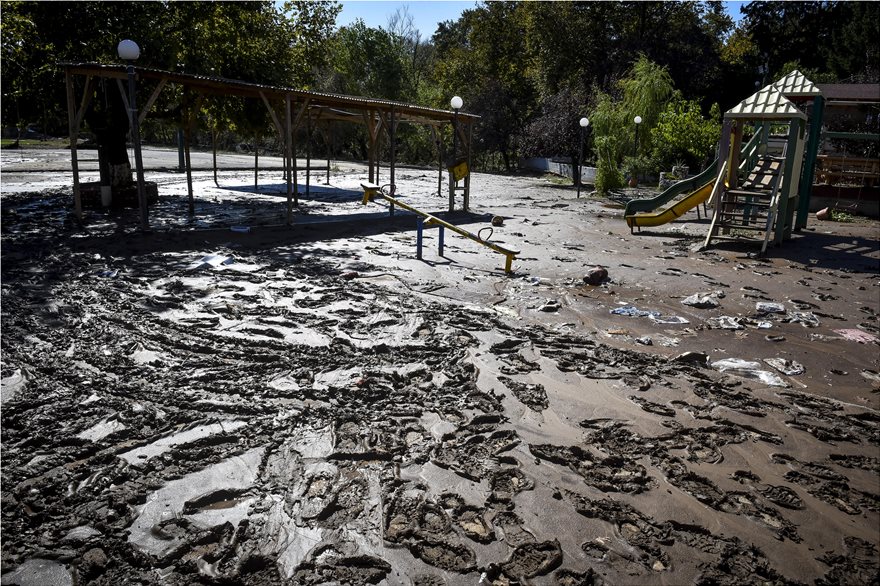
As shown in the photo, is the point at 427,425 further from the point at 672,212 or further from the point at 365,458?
the point at 672,212

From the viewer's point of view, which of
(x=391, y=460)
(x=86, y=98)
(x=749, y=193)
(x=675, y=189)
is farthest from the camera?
(x=675, y=189)

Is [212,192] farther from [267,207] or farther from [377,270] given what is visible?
[377,270]

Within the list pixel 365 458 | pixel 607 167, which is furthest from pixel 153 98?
pixel 607 167

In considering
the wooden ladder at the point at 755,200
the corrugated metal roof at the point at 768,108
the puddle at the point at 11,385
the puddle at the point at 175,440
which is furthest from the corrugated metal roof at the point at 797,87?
the puddle at the point at 11,385

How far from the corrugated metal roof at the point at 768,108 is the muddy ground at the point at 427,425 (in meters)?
4.10

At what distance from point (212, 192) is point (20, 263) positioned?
1046cm

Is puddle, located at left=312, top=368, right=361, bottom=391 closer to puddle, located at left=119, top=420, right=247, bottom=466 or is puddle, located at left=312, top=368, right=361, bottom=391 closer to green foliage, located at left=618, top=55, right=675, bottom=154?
puddle, located at left=119, top=420, right=247, bottom=466

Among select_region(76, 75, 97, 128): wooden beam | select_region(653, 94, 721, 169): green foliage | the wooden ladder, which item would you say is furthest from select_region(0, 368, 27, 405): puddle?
select_region(653, 94, 721, 169): green foliage

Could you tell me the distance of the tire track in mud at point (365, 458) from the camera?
2754 mm

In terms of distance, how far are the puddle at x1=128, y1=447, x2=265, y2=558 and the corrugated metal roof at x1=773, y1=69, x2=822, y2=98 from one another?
1342cm

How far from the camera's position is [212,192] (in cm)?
1812

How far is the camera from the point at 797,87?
42.4 ft

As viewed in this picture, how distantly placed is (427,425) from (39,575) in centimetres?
221

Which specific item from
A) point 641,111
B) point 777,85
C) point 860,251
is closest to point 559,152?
point 641,111
